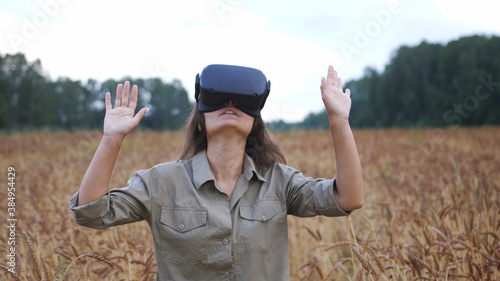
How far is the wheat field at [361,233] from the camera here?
78.3 inches

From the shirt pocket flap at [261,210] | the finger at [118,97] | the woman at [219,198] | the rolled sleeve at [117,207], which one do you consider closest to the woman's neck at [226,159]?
the woman at [219,198]

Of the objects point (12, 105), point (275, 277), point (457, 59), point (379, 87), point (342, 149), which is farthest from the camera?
point (379, 87)

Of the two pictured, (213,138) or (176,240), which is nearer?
(176,240)

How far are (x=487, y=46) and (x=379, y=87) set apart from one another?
13.9m

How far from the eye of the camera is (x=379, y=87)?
4975 cm

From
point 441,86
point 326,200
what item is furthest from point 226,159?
point 441,86

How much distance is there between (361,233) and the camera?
3.62 metres

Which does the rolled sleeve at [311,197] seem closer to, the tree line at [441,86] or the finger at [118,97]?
the finger at [118,97]

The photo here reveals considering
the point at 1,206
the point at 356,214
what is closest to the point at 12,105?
the point at 1,206

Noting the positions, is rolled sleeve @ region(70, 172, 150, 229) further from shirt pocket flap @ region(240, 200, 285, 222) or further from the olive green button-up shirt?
shirt pocket flap @ region(240, 200, 285, 222)

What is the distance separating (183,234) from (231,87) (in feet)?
2.31

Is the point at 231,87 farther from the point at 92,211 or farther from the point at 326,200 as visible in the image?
the point at 92,211

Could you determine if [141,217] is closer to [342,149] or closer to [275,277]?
[275,277]

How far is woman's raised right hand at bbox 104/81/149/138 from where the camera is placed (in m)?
1.63
